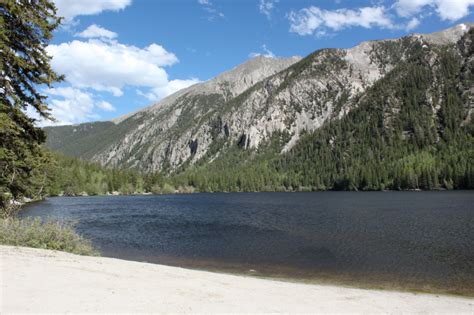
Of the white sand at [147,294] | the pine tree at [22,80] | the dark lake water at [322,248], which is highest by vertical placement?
the pine tree at [22,80]

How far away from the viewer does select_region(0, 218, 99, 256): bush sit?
23.1m

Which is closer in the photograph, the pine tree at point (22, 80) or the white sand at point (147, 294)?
the white sand at point (147, 294)

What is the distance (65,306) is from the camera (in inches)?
462

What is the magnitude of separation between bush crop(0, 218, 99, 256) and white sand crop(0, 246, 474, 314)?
2824 millimetres

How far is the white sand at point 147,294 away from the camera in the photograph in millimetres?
12375

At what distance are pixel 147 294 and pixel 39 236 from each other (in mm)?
13924

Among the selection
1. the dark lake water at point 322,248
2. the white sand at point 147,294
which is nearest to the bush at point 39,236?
the white sand at point 147,294

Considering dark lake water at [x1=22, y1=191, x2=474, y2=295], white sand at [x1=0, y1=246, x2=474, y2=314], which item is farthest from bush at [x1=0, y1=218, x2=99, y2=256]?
dark lake water at [x1=22, y1=191, x2=474, y2=295]

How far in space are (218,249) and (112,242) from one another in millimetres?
14406

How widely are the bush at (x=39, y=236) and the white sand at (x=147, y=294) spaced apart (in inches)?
111

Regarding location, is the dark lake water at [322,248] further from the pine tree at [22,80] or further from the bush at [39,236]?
the pine tree at [22,80]

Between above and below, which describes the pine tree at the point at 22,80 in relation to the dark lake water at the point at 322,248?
above

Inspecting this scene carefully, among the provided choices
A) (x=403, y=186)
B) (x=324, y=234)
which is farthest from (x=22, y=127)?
(x=403, y=186)

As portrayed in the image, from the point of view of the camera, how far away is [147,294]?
48.0ft
